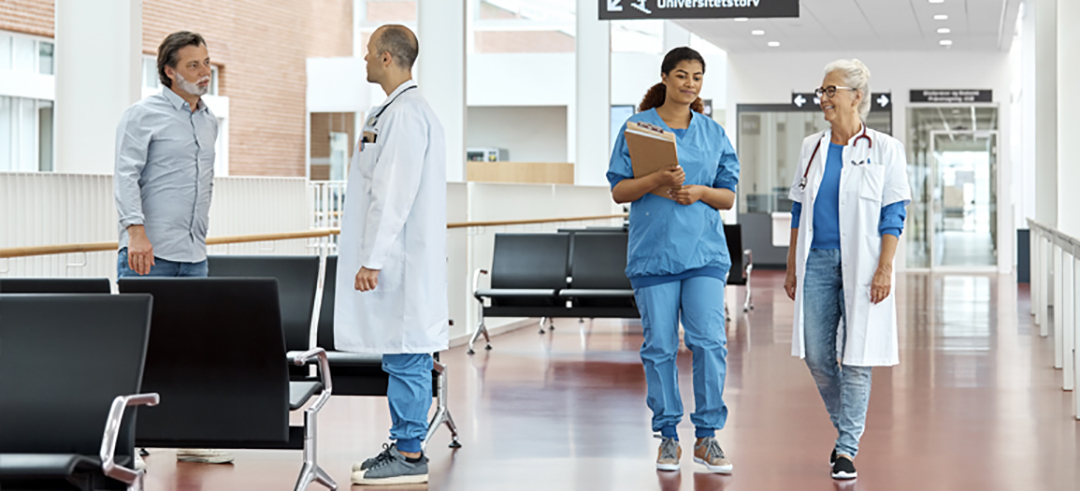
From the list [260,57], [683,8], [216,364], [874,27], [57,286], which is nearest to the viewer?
[57,286]

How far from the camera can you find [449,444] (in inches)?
192

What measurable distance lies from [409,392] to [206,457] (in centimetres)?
101

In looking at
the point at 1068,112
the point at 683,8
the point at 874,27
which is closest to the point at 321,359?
the point at 683,8

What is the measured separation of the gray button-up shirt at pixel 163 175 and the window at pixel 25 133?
14.0m

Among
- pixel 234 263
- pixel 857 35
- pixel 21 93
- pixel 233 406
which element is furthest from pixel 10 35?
pixel 233 406

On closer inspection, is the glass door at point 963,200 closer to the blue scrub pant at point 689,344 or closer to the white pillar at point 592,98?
the white pillar at point 592,98

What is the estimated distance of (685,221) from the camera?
427cm

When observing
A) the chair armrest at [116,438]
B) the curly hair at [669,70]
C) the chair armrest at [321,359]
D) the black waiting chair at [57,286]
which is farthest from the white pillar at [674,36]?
the chair armrest at [116,438]

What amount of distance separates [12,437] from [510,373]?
458 cm

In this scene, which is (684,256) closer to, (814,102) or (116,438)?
(116,438)

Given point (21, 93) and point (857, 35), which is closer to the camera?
point (857, 35)

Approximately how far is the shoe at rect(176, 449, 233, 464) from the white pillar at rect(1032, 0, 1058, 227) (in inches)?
364

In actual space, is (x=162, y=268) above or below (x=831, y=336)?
above

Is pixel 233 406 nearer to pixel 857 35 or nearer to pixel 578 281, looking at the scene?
pixel 578 281
